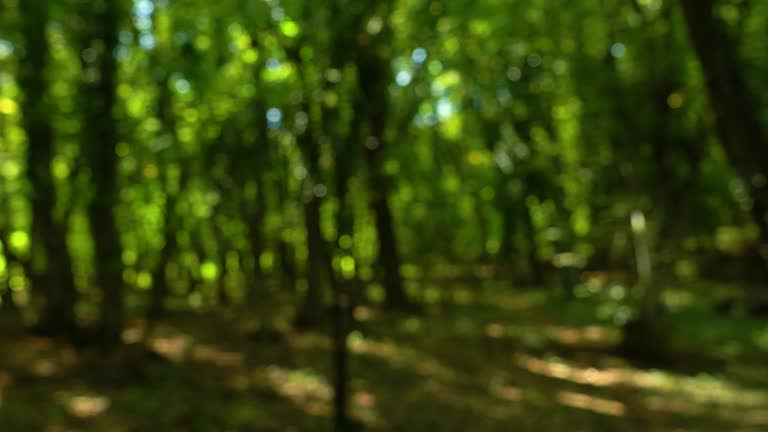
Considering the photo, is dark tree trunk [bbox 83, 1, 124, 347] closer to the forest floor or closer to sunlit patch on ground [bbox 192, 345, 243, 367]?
the forest floor

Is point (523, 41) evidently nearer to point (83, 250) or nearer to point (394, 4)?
point (394, 4)

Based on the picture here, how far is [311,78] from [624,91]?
302 inches

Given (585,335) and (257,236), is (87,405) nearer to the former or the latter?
(257,236)

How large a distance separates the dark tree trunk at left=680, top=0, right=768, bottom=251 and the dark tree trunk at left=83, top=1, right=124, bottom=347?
297 inches

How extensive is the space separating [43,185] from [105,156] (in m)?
1.29

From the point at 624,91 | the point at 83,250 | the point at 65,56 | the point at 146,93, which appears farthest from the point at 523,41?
the point at 83,250

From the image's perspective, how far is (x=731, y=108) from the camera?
9.71 ft

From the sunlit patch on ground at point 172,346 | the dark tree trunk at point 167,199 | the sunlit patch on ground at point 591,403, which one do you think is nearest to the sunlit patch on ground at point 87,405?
the sunlit patch on ground at point 172,346

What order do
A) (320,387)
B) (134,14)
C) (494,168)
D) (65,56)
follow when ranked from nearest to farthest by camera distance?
(134,14) < (320,387) < (65,56) < (494,168)

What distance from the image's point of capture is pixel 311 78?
25.2 feet

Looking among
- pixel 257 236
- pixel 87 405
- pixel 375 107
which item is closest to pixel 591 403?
pixel 257 236

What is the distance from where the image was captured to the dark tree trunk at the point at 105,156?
9148 millimetres

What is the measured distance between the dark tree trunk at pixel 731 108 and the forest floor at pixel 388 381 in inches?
261

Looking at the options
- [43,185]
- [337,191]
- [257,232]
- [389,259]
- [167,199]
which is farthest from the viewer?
[389,259]
